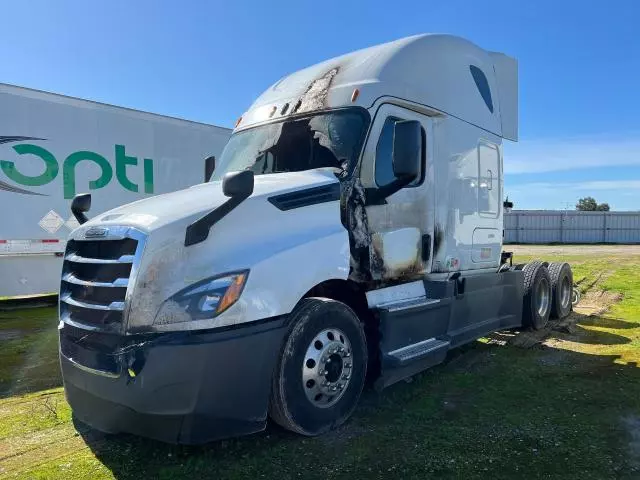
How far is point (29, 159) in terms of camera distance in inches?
364

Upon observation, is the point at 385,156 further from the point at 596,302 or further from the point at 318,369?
the point at 596,302

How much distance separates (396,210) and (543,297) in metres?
4.74

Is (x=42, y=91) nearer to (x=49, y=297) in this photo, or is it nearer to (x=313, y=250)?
(x=49, y=297)

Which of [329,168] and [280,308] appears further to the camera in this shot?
[329,168]

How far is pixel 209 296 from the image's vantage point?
3.37 metres

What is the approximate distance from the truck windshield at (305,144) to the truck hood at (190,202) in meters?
0.21

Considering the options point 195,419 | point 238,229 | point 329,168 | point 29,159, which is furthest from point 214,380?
point 29,159

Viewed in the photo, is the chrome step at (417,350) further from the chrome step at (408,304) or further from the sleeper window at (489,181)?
the sleeper window at (489,181)

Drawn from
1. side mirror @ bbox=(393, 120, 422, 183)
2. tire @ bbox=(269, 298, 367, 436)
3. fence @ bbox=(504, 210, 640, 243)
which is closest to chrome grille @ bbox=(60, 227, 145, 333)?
tire @ bbox=(269, 298, 367, 436)

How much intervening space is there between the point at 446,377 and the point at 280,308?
270cm

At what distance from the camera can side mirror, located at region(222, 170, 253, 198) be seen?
138 inches

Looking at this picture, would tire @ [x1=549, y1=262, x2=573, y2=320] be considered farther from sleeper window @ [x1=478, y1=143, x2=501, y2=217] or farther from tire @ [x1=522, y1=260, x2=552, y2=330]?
sleeper window @ [x1=478, y1=143, x2=501, y2=217]

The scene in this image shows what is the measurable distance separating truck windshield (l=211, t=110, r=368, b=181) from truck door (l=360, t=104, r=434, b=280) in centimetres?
17

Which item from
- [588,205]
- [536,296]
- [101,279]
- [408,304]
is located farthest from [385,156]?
[588,205]
